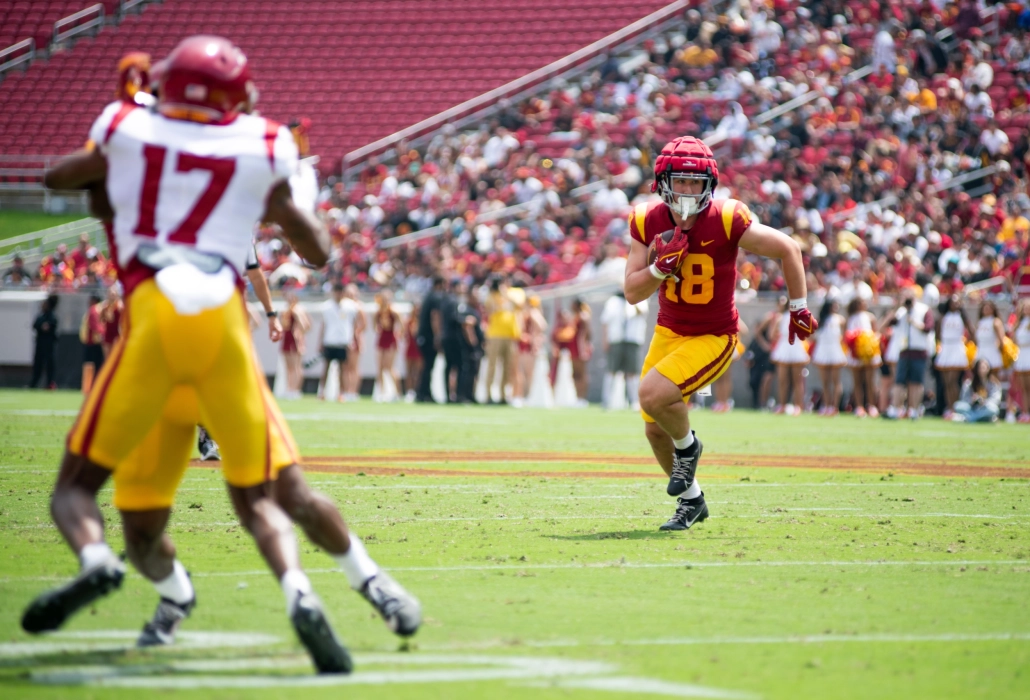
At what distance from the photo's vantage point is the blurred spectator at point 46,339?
1003 inches

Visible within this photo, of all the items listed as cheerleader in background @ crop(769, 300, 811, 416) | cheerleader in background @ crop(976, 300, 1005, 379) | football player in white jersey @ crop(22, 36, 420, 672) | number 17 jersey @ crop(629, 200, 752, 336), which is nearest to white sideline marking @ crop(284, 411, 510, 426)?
cheerleader in background @ crop(769, 300, 811, 416)

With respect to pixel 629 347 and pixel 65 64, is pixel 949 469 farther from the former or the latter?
pixel 65 64

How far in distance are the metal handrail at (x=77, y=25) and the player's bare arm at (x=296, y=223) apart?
Result: 3796 cm

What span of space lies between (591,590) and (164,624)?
6.12 ft

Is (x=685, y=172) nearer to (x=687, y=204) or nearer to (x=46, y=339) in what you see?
(x=687, y=204)

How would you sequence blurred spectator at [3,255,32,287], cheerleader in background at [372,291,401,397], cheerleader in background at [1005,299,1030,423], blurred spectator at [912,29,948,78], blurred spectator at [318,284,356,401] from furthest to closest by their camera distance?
blurred spectator at [912,29,948,78], blurred spectator at [3,255,32,287], cheerleader in background at [372,291,401,397], blurred spectator at [318,284,356,401], cheerleader in background at [1005,299,1030,423]

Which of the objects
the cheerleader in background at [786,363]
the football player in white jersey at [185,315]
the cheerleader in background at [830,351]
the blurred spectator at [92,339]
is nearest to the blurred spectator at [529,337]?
the cheerleader in background at [786,363]

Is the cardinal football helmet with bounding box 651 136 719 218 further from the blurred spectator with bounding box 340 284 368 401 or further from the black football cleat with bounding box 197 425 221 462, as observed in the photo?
the blurred spectator with bounding box 340 284 368 401

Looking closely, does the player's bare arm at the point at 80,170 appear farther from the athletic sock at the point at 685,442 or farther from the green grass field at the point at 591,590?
the athletic sock at the point at 685,442

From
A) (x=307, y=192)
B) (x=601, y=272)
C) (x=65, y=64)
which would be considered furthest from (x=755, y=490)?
(x=65, y=64)

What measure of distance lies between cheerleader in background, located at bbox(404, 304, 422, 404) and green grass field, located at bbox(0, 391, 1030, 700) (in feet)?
43.0

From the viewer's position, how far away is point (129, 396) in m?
4.20

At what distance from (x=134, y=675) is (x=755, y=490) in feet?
21.8

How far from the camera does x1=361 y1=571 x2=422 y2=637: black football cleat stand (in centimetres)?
450
